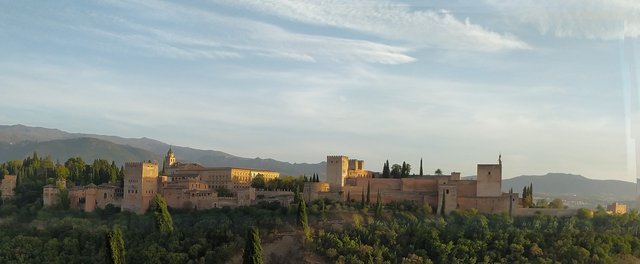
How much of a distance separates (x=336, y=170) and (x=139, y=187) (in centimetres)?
676

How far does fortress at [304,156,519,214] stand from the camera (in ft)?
81.7

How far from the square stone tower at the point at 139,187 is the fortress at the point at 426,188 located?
552 centimetres

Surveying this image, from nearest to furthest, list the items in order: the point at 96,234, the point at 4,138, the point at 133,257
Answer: the point at 133,257
the point at 96,234
the point at 4,138

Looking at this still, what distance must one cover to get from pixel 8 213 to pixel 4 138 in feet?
326

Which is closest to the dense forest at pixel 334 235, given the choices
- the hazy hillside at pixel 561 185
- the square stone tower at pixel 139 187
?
the square stone tower at pixel 139 187

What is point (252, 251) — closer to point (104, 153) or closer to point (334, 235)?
point (334, 235)

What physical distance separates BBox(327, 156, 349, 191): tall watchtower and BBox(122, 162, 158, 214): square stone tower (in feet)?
19.8

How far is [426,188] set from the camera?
25984mm

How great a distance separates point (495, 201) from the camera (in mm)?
24844

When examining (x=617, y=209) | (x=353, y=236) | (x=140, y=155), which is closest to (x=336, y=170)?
(x=353, y=236)

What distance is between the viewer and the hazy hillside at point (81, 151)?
96625 mm

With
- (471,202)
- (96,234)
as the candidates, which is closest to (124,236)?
(96,234)

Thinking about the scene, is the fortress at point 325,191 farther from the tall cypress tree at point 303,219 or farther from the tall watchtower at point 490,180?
the tall cypress tree at point 303,219

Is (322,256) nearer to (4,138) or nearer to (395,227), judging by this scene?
(395,227)
